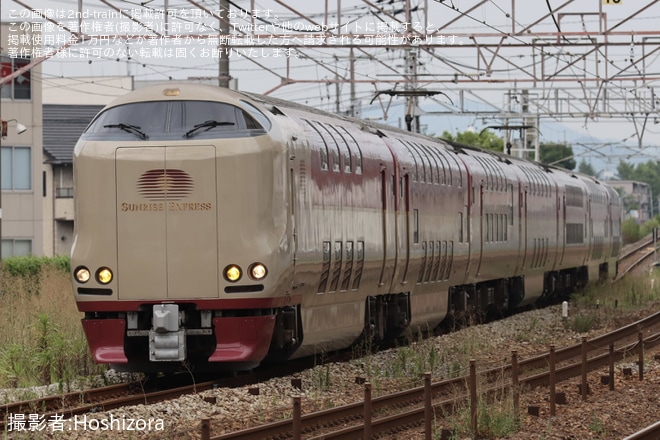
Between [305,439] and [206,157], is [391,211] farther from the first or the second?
[305,439]

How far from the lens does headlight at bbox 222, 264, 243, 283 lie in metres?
14.3

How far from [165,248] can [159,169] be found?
0.85 m

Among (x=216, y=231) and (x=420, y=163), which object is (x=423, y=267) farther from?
(x=216, y=231)

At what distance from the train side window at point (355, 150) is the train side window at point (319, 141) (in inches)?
42.7

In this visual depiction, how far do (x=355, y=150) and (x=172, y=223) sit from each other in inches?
162

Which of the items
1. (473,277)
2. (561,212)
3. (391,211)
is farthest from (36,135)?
(391,211)

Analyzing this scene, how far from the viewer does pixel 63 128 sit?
217 ft

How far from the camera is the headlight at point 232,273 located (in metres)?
14.3

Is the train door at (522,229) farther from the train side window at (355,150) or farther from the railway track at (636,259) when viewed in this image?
the railway track at (636,259)

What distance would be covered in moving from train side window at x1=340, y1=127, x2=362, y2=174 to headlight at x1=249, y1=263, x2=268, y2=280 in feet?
11.9

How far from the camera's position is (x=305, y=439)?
36.7 ft

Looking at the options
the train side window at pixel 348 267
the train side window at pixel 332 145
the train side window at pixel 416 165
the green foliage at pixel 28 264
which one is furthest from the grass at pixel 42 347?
the green foliage at pixel 28 264

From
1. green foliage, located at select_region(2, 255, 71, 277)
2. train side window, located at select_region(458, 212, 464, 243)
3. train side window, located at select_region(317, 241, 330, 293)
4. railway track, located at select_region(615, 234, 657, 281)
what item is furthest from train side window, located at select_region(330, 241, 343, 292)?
railway track, located at select_region(615, 234, 657, 281)

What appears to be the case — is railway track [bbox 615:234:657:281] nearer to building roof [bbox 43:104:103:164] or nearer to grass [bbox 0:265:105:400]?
building roof [bbox 43:104:103:164]
